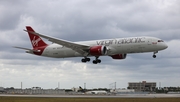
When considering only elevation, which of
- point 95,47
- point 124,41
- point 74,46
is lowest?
point 95,47

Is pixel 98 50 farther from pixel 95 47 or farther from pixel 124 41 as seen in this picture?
pixel 124 41

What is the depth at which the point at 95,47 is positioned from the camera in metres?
79.1

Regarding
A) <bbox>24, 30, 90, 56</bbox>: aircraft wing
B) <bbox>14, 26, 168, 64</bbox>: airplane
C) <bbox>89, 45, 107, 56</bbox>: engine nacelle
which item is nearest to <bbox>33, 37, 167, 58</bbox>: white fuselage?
<bbox>14, 26, 168, 64</bbox>: airplane

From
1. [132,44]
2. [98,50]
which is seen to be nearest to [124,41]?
[132,44]

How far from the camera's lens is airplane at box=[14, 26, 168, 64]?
246 feet

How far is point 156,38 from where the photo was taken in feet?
248

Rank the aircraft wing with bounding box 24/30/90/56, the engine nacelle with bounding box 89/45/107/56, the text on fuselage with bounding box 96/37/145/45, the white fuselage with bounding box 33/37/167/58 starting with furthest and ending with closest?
the aircraft wing with bounding box 24/30/90/56 → the engine nacelle with bounding box 89/45/107/56 → the text on fuselage with bounding box 96/37/145/45 → the white fuselage with bounding box 33/37/167/58

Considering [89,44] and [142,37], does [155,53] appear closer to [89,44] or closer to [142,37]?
[142,37]

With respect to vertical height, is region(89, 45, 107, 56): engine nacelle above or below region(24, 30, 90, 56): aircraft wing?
below

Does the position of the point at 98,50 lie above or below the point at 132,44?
below

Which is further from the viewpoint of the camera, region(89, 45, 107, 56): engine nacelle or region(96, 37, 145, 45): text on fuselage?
region(89, 45, 107, 56): engine nacelle

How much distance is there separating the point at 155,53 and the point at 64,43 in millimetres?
20490

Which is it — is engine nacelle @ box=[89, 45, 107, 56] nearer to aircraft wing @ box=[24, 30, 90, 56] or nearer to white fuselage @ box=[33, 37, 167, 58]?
white fuselage @ box=[33, 37, 167, 58]

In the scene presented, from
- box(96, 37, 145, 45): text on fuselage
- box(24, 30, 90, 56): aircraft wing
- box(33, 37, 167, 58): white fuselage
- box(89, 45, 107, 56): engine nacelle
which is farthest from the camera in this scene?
box(24, 30, 90, 56): aircraft wing
